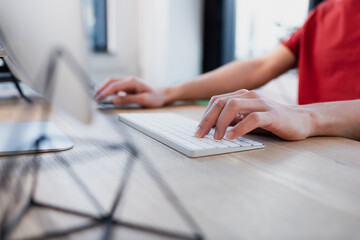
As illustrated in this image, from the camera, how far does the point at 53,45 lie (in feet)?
1.13

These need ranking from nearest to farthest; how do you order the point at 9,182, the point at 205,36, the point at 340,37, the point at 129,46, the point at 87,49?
the point at 87,49
the point at 9,182
the point at 340,37
the point at 205,36
the point at 129,46

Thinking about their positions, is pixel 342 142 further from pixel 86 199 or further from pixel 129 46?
pixel 129 46

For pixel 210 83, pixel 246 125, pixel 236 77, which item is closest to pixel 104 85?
pixel 210 83

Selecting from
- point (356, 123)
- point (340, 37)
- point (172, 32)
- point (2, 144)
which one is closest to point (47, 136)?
point (2, 144)

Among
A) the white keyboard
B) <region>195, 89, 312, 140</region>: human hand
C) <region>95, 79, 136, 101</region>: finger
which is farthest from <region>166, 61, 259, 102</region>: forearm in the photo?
<region>195, 89, 312, 140</region>: human hand

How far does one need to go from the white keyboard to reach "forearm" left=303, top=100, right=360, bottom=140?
0.55 ft

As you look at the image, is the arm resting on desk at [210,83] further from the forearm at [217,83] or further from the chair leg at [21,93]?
the chair leg at [21,93]

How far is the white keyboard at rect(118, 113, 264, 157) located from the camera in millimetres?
541

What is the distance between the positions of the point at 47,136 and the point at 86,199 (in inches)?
11.0

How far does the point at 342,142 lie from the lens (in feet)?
2.18

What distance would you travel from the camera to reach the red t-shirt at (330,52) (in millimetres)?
1040

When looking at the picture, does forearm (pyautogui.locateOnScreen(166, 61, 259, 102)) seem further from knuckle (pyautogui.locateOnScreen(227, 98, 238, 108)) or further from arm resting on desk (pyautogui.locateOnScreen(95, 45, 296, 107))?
knuckle (pyautogui.locateOnScreen(227, 98, 238, 108))

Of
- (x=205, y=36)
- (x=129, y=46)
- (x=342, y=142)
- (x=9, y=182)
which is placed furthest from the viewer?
(x=129, y=46)

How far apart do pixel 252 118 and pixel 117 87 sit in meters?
0.52
